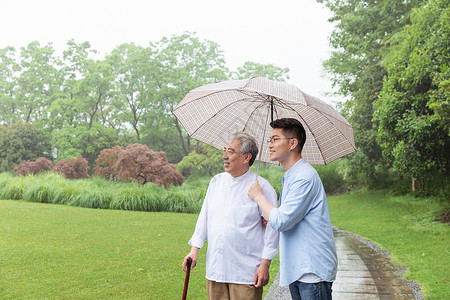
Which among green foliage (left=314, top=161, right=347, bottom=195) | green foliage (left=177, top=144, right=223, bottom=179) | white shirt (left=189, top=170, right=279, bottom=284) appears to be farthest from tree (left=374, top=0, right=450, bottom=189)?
green foliage (left=177, top=144, right=223, bottom=179)

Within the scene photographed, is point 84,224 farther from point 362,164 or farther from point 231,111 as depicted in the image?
point 362,164

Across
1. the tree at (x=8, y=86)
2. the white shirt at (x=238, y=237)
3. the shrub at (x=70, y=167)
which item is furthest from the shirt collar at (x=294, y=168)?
the tree at (x=8, y=86)

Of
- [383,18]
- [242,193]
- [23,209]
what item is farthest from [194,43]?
[242,193]

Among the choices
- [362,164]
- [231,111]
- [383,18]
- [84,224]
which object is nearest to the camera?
[231,111]

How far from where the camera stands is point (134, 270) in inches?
222

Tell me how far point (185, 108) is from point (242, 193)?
1099 millimetres

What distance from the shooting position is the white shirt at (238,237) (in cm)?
239

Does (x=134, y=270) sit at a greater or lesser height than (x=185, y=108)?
lesser

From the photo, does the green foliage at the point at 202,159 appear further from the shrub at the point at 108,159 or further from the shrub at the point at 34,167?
the shrub at the point at 34,167

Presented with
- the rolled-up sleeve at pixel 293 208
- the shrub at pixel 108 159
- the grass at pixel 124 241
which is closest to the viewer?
the rolled-up sleeve at pixel 293 208

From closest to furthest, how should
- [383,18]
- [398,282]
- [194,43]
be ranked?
[398,282], [383,18], [194,43]

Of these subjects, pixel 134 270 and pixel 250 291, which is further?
pixel 134 270

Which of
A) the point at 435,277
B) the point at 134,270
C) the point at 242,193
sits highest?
the point at 242,193

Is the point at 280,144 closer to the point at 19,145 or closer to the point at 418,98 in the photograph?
the point at 418,98
